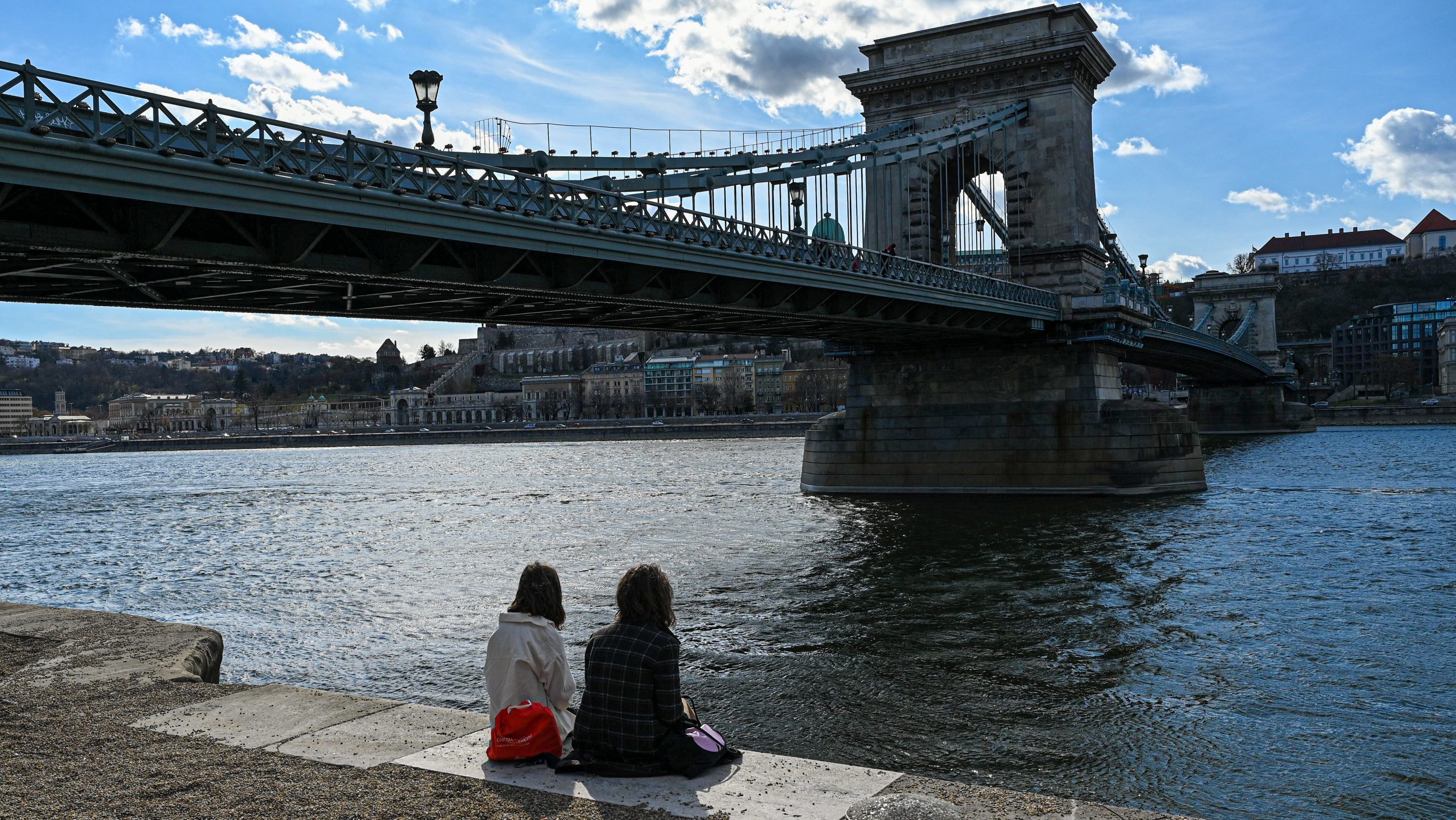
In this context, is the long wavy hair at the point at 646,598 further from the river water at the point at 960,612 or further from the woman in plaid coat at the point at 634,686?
the river water at the point at 960,612

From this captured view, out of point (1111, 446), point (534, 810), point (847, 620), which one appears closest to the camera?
point (534, 810)

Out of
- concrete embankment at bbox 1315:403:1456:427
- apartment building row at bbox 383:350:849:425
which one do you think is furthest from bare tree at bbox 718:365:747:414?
concrete embankment at bbox 1315:403:1456:427

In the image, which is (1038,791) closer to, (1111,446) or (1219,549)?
(1219,549)

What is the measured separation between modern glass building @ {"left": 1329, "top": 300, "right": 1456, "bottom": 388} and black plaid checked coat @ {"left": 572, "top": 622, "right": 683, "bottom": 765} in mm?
139675

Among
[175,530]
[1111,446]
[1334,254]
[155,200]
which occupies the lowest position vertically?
[175,530]

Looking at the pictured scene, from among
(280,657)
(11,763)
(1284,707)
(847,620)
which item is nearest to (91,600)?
(280,657)

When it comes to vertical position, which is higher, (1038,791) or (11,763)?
(11,763)

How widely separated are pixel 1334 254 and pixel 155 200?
191163 millimetres

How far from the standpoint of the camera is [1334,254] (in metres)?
172

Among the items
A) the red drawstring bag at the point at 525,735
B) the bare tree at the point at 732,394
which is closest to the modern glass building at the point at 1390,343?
the bare tree at the point at 732,394

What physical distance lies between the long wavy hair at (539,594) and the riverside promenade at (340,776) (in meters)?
0.83

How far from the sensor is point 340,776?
573cm

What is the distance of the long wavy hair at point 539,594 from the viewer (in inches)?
242

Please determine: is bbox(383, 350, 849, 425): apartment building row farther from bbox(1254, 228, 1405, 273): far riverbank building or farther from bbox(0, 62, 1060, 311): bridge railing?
bbox(0, 62, 1060, 311): bridge railing
